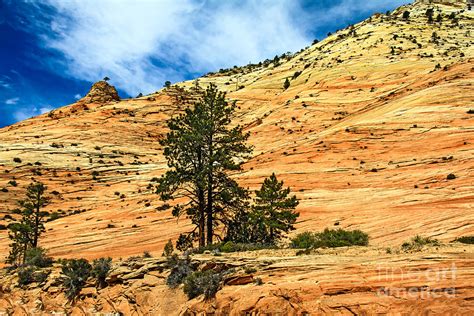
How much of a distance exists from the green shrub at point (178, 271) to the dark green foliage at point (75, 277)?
5407 mm

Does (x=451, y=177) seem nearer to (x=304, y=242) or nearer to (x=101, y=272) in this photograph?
A: (x=304, y=242)

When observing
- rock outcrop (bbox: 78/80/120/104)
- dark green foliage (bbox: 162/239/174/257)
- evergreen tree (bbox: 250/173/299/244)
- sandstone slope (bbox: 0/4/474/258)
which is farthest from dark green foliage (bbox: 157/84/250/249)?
rock outcrop (bbox: 78/80/120/104)

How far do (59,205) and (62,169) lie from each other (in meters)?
11.2

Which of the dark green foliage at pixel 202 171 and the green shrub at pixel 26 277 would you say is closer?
the green shrub at pixel 26 277

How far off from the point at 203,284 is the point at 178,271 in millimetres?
2358

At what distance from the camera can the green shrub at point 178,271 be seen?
616 inches

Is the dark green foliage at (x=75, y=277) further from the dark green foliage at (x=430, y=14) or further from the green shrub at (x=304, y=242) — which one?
the dark green foliage at (x=430, y=14)

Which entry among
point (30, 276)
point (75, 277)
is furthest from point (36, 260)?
point (75, 277)

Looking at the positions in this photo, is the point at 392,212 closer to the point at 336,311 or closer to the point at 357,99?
the point at 336,311

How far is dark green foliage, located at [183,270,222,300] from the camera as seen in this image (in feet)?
44.2

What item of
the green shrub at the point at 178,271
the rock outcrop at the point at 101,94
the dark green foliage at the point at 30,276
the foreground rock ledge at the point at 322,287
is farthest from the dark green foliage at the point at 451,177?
the rock outcrop at the point at 101,94

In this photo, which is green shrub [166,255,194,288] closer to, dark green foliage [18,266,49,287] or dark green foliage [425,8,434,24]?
dark green foliage [18,266,49,287]

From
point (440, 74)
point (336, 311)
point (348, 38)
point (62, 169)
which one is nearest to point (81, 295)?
point (336, 311)

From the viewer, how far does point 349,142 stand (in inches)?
1795
